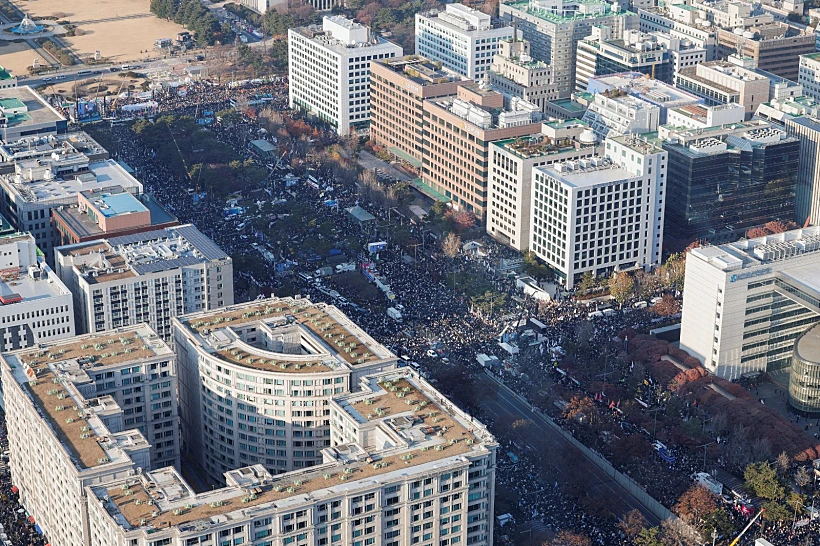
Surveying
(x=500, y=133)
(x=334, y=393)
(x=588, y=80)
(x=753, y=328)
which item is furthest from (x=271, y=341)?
(x=588, y=80)

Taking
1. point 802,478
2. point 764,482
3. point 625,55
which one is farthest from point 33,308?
point 625,55

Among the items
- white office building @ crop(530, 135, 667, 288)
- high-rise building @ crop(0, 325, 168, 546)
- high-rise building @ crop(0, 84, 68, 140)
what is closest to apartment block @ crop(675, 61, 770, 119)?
white office building @ crop(530, 135, 667, 288)

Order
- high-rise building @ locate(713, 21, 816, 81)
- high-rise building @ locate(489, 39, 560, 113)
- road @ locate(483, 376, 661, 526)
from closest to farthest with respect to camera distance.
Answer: road @ locate(483, 376, 661, 526) < high-rise building @ locate(489, 39, 560, 113) < high-rise building @ locate(713, 21, 816, 81)

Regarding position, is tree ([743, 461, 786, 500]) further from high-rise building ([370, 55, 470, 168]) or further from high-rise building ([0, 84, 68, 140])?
high-rise building ([0, 84, 68, 140])

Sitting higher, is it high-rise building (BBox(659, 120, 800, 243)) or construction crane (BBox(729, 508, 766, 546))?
high-rise building (BBox(659, 120, 800, 243))

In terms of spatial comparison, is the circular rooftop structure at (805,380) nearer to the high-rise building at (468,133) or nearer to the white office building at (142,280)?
the high-rise building at (468,133)

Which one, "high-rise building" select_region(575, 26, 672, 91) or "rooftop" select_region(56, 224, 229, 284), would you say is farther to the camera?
"high-rise building" select_region(575, 26, 672, 91)

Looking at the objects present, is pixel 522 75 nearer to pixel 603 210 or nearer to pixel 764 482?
pixel 603 210

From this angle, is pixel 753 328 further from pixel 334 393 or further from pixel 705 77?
pixel 705 77
